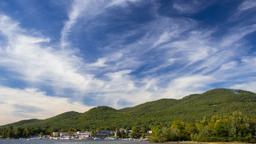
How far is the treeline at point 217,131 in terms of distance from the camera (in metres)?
131

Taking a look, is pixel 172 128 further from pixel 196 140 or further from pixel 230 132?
pixel 230 132

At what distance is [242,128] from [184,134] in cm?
2440

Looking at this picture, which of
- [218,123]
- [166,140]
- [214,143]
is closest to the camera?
[214,143]

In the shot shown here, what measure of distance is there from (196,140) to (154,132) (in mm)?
21679

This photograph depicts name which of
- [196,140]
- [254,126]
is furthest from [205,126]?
[254,126]

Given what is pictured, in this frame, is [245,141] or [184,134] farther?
[184,134]

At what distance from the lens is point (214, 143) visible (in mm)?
126875

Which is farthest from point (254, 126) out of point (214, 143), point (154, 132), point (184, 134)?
point (154, 132)

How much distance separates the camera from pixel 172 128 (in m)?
153

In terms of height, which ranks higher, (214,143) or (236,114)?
(236,114)

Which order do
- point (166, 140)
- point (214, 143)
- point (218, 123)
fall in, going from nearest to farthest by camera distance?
point (214, 143)
point (218, 123)
point (166, 140)

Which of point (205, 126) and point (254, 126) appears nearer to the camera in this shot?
point (254, 126)

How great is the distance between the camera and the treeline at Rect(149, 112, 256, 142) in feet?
431

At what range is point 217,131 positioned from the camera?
447 ft
